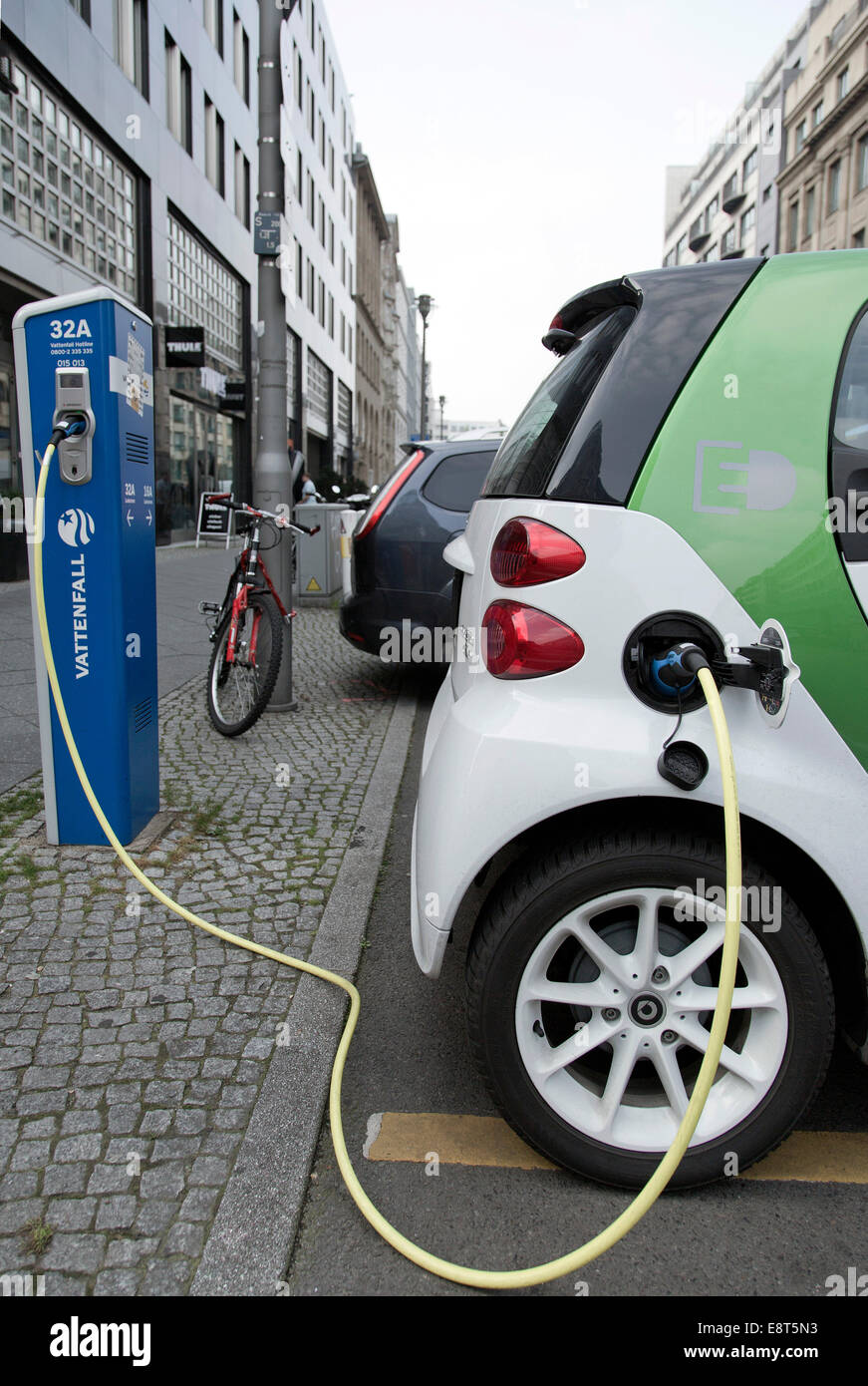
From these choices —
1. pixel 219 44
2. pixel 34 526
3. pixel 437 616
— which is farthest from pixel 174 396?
pixel 34 526

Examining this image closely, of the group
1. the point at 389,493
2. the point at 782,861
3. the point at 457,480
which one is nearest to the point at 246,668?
the point at 389,493

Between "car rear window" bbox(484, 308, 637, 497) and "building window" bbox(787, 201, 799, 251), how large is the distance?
63.2 meters

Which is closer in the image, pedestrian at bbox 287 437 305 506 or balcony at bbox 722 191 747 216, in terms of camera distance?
pedestrian at bbox 287 437 305 506

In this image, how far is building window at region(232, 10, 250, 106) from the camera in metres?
24.8

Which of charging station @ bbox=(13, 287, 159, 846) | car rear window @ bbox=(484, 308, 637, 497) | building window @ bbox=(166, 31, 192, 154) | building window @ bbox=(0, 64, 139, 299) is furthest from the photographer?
building window @ bbox=(166, 31, 192, 154)

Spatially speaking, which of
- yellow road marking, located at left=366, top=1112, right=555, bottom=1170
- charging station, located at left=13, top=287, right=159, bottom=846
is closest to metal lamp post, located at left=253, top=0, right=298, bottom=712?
charging station, located at left=13, top=287, right=159, bottom=846

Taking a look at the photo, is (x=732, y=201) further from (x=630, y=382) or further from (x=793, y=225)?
(x=630, y=382)

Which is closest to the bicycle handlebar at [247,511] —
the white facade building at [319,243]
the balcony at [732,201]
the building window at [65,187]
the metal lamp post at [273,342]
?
the metal lamp post at [273,342]

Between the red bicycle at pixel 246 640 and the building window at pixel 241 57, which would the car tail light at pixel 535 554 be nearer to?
the red bicycle at pixel 246 640

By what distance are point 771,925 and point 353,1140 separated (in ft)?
3.55

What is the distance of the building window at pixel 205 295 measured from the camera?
20031mm

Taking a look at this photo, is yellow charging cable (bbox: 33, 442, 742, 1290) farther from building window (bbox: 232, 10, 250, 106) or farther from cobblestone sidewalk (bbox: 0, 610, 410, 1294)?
building window (bbox: 232, 10, 250, 106)

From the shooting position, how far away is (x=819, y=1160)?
7.27 feet
